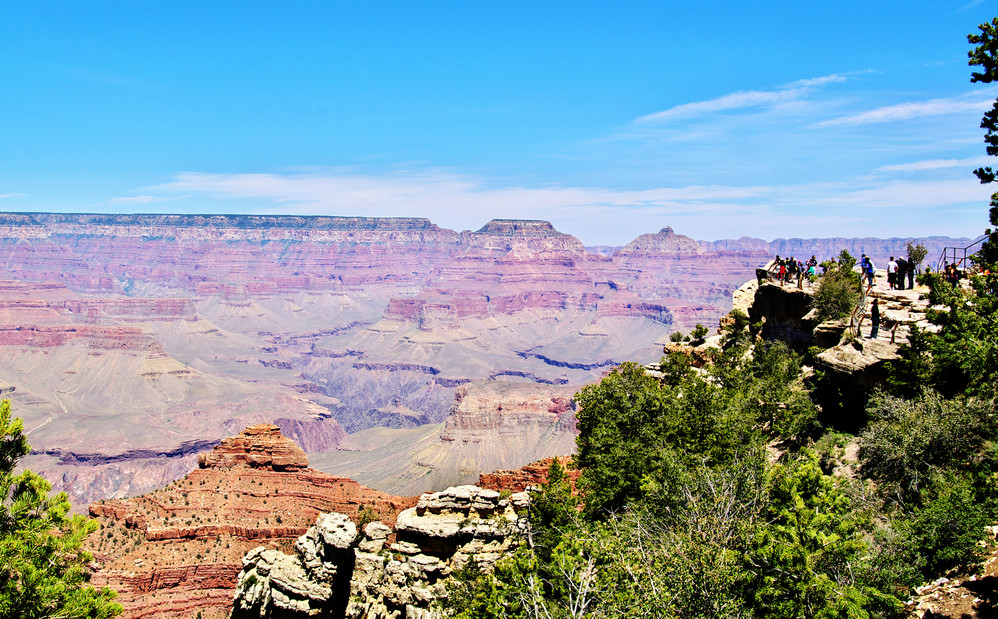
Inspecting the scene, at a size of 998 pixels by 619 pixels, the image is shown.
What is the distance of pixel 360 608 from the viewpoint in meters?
33.3

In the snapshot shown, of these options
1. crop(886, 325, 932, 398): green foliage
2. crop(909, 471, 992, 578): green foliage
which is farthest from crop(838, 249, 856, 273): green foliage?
crop(909, 471, 992, 578): green foliage

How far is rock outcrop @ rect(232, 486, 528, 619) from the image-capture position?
33281 mm

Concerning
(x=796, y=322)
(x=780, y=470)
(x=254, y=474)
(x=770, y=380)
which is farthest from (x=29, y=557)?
(x=254, y=474)

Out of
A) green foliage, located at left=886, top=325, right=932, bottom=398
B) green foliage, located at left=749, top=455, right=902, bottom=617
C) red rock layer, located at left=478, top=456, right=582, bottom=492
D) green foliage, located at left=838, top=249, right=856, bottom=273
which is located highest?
green foliage, located at left=838, top=249, right=856, bottom=273

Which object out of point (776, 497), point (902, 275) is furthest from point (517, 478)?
point (776, 497)

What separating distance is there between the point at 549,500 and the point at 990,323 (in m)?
19.4

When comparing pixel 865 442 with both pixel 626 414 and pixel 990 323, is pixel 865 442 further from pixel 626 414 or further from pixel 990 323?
pixel 626 414

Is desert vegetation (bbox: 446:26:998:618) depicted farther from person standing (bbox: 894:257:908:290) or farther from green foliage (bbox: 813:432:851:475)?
person standing (bbox: 894:257:908:290)

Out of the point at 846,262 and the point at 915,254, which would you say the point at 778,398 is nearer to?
the point at 915,254

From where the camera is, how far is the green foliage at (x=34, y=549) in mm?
19250

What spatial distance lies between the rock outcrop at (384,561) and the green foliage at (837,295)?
24.9 meters

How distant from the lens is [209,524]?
6328cm

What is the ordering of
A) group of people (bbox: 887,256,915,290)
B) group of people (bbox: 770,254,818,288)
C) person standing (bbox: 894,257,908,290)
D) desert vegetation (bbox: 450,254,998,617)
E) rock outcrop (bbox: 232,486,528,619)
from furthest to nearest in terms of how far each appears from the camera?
group of people (bbox: 770,254,818,288) < person standing (bbox: 894,257,908,290) < group of people (bbox: 887,256,915,290) < rock outcrop (bbox: 232,486,528,619) < desert vegetation (bbox: 450,254,998,617)

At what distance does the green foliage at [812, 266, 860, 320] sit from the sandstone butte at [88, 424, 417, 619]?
35733 mm
